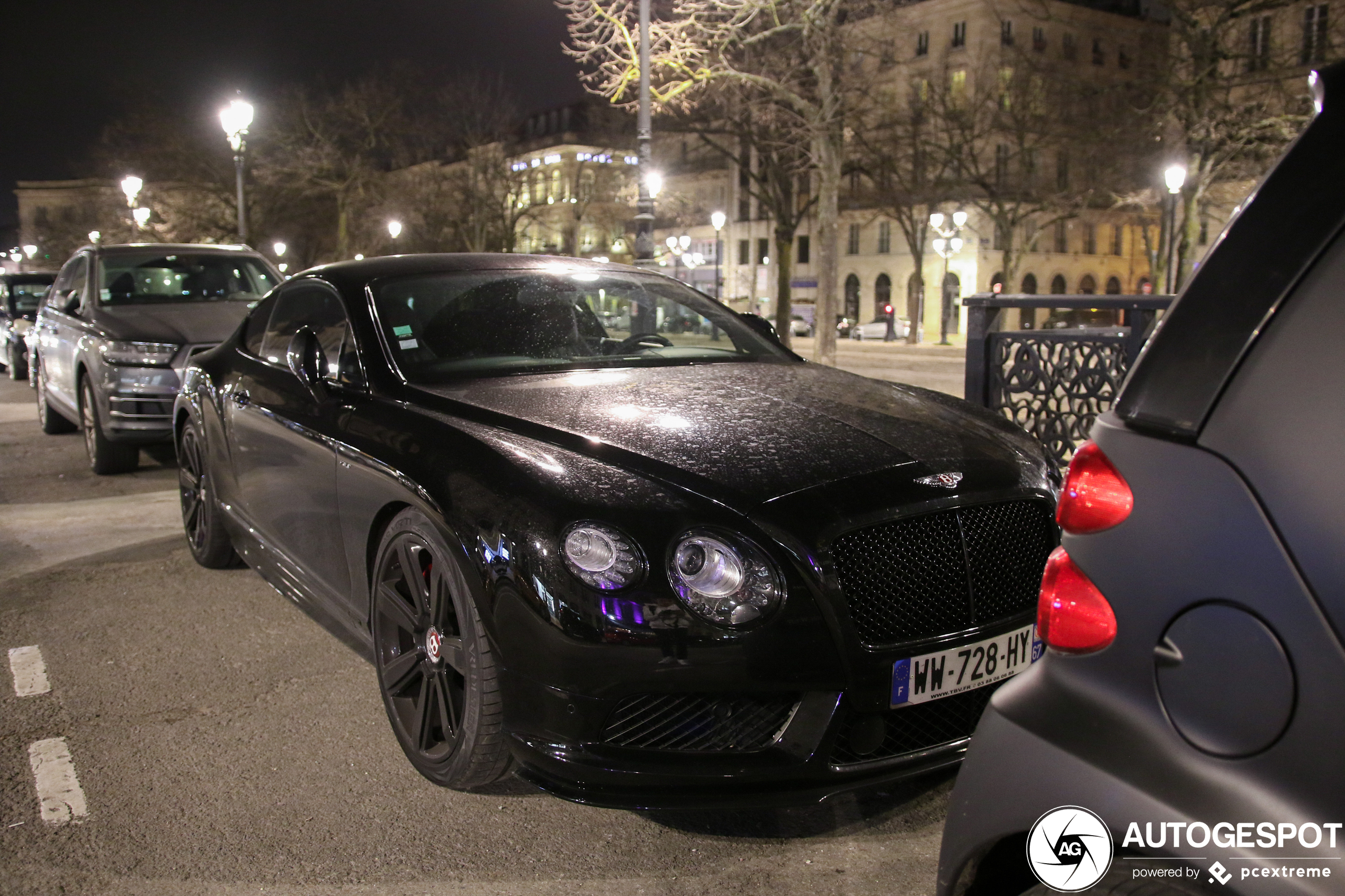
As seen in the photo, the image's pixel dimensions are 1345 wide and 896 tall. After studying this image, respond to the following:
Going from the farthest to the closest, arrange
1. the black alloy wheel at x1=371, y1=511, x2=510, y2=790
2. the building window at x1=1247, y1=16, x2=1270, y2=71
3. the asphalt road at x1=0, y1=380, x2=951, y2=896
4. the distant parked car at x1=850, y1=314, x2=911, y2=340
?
the distant parked car at x1=850, y1=314, x2=911, y2=340 → the building window at x1=1247, y1=16, x2=1270, y2=71 → the black alloy wheel at x1=371, y1=511, x2=510, y2=790 → the asphalt road at x1=0, y1=380, x2=951, y2=896

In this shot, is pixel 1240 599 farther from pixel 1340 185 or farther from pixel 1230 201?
pixel 1230 201

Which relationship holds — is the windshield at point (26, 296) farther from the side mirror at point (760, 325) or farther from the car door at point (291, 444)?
the side mirror at point (760, 325)

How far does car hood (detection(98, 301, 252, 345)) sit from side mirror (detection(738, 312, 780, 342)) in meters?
4.89

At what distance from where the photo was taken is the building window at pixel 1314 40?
82.6ft

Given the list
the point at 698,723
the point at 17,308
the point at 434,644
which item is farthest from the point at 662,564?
the point at 17,308

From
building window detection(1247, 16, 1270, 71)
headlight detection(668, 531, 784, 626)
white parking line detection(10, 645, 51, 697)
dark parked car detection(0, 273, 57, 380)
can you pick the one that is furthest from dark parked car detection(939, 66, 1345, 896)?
building window detection(1247, 16, 1270, 71)

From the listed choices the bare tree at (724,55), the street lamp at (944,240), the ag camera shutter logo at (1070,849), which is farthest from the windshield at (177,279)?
the street lamp at (944,240)

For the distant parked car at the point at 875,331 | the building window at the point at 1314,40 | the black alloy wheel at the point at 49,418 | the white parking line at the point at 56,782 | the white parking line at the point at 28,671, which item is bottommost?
the distant parked car at the point at 875,331

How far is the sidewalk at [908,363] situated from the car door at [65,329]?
324 inches

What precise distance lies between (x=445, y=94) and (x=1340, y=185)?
146 feet

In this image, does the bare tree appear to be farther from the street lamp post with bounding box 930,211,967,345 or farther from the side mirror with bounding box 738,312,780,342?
the street lamp post with bounding box 930,211,967,345

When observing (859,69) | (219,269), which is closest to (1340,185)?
(219,269)

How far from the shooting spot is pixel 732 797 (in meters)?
2.58

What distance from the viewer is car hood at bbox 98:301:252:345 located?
28.1 ft
